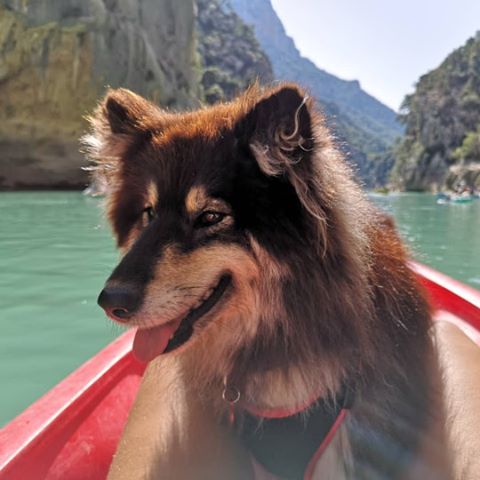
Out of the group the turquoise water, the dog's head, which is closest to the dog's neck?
the dog's head

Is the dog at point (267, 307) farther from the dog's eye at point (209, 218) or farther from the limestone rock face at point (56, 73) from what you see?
the limestone rock face at point (56, 73)

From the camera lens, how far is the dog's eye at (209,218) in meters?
1.77

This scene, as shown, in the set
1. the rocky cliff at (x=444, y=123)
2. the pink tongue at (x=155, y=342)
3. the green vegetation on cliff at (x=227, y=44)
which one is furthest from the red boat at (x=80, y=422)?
the green vegetation on cliff at (x=227, y=44)

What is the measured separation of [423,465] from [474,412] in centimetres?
29

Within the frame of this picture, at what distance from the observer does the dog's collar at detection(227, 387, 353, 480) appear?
1873mm

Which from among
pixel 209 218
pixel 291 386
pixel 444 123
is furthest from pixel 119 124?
pixel 444 123

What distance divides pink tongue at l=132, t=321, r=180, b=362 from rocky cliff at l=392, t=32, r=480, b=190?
72.4m

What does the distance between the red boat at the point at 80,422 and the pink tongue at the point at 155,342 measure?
0.71 metres

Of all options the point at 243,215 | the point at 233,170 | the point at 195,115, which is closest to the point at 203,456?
the point at 243,215

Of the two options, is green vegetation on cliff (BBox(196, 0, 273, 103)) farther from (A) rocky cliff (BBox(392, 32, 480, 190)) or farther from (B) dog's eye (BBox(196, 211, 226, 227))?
(B) dog's eye (BBox(196, 211, 226, 227))

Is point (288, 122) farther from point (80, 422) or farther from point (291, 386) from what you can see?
point (80, 422)

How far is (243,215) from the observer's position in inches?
68.7

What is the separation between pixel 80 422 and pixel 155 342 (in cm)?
86

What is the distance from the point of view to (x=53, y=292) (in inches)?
244
